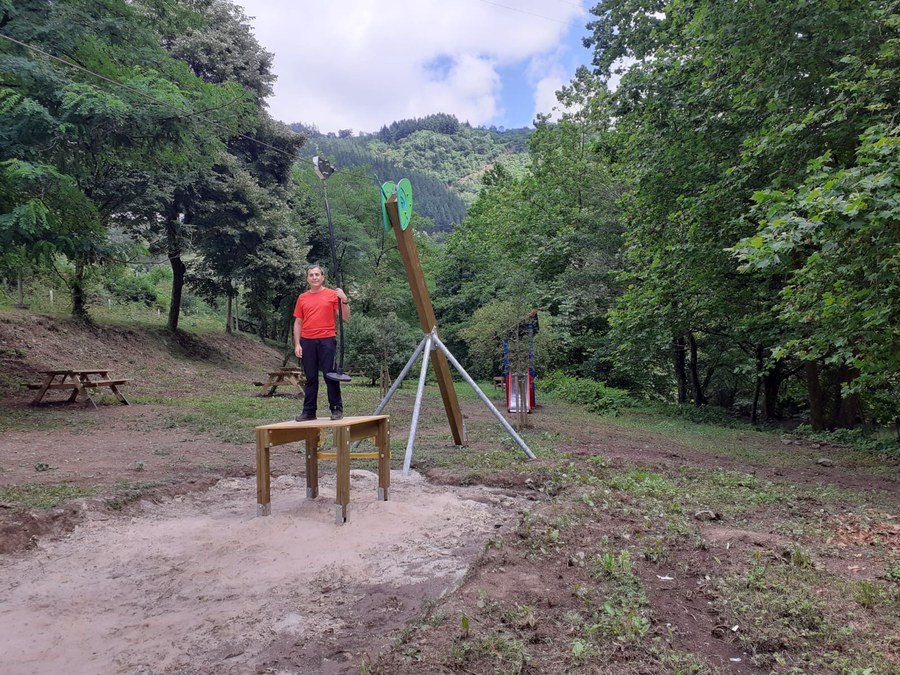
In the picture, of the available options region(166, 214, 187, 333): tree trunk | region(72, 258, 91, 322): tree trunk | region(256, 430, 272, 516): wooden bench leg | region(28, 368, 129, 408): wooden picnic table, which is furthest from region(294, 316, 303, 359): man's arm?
region(166, 214, 187, 333): tree trunk

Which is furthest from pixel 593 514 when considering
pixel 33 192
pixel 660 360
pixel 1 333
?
pixel 660 360

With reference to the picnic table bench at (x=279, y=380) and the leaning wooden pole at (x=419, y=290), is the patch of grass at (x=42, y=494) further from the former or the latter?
the picnic table bench at (x=279, y=380)

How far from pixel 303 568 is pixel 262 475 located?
1.04 meters

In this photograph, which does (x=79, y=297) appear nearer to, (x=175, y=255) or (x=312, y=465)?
(x=175, y=255)

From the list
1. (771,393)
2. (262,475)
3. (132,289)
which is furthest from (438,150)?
(262,475)

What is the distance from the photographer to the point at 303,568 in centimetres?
354

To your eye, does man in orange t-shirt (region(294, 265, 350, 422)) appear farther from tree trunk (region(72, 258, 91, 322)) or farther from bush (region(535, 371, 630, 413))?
tree trunk (region(72, 258, 91, 322))

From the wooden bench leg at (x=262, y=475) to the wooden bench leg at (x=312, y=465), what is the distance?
0.44 m

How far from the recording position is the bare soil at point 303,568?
2.55 m

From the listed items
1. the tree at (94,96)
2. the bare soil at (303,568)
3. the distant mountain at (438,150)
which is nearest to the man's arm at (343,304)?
the bare soil at (303,568)

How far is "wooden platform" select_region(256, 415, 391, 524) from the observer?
13.8ft

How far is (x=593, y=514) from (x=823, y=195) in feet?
12.0

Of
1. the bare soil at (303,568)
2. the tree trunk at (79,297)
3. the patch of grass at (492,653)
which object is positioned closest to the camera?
the patch of grass at (492,653)

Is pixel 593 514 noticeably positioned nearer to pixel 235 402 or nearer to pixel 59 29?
pixel 235 402
